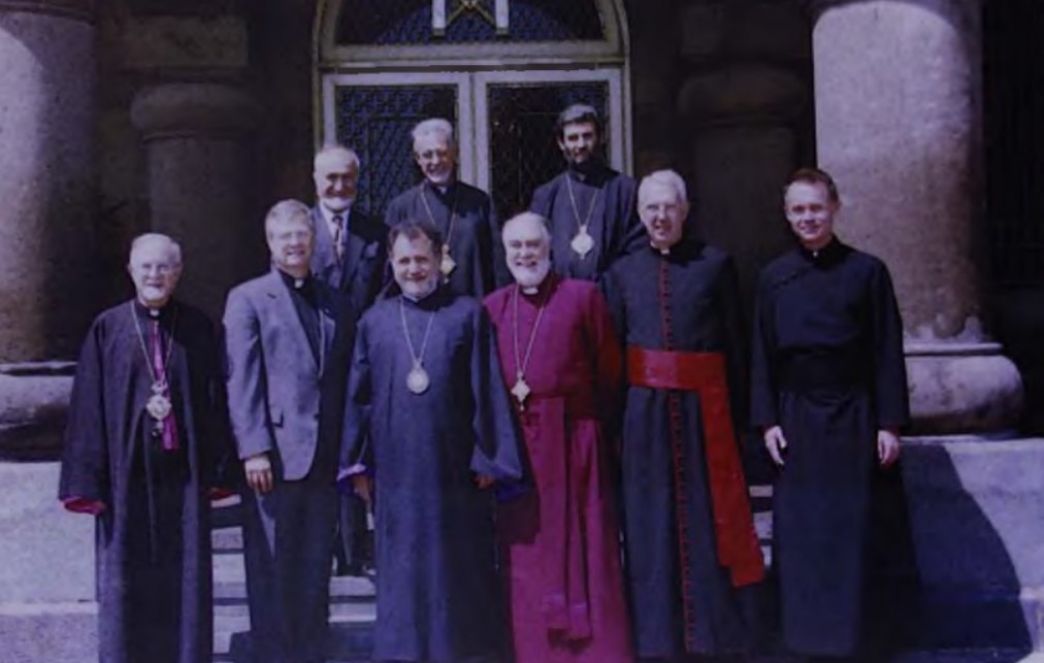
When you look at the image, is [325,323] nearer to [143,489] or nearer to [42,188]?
[143,489]

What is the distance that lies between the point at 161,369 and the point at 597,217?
1986 millimetres

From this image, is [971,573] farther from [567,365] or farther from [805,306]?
[567,365]

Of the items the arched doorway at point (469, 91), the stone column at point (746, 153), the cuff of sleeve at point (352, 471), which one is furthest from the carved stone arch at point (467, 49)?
the cuff of sleeve at point (352, 471)

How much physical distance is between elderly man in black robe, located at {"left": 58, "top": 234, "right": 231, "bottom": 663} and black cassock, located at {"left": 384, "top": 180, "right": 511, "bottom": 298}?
1253 millimetres

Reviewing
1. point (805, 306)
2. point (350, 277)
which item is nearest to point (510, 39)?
point (350, 277)

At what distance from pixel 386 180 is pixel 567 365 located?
11.0ft

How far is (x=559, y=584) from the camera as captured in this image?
5289 mm

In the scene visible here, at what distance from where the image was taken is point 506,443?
5.24m

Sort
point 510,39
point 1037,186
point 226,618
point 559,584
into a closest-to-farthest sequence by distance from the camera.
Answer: point 559,584, point 226,618, point 1037,186, point 510,39

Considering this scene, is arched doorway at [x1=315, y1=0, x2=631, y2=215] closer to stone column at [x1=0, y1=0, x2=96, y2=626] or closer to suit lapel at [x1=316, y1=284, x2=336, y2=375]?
stone column at [x1=0, y1=0, x2=96, y2=626]

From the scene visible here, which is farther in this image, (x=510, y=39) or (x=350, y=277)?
(x=510, y=39)

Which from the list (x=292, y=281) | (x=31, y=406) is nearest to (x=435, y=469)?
(x=292, y=281)

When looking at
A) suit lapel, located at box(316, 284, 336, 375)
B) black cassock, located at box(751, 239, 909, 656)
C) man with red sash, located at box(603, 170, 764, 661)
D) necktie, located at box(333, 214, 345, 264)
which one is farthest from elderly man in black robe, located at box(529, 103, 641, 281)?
suit lapel, located at box(316, 284, 336, 375)

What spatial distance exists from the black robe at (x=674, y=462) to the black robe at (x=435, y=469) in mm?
520
